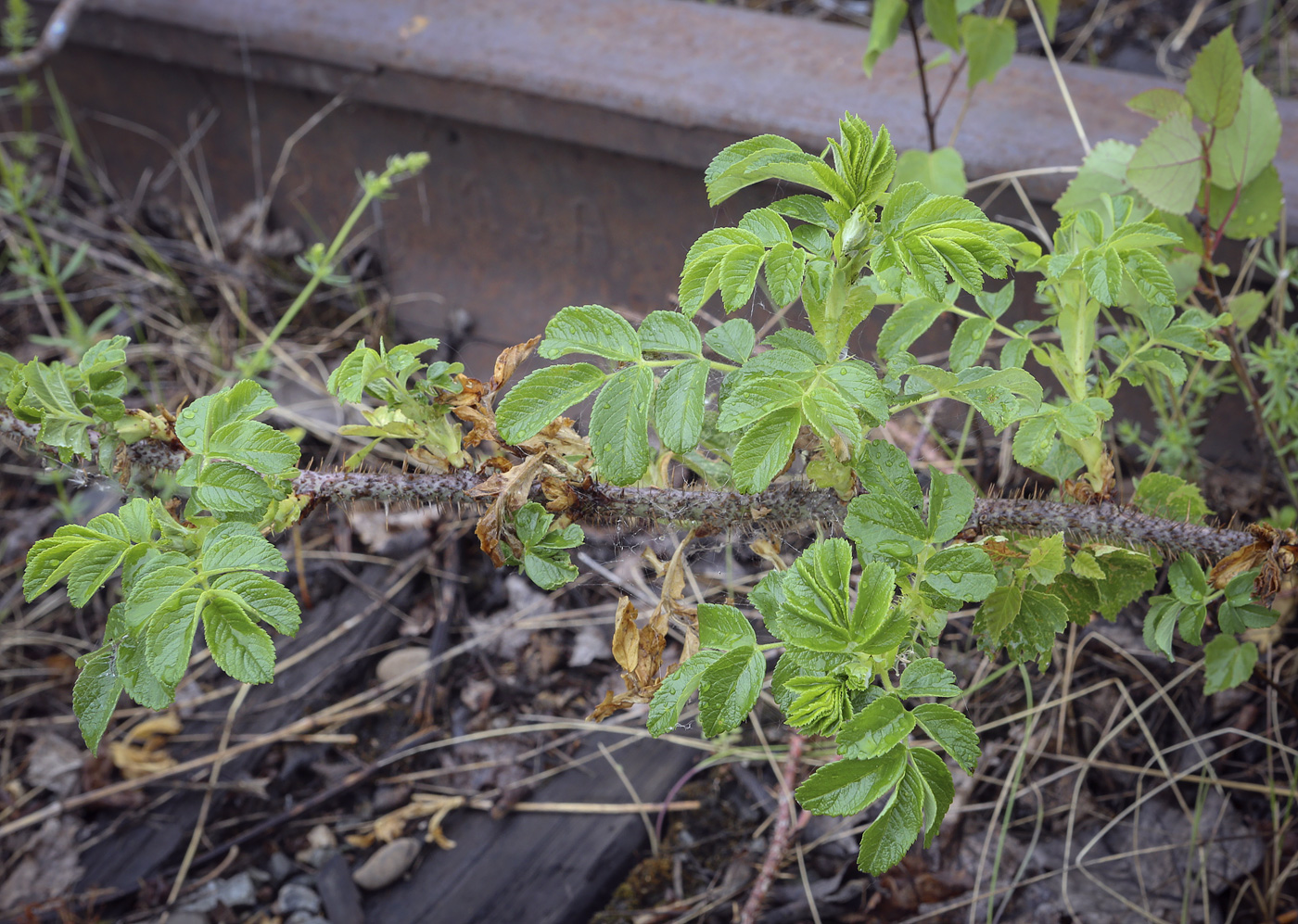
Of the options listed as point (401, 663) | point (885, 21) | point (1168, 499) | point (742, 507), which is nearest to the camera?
point (742, 507)

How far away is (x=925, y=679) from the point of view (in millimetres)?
944

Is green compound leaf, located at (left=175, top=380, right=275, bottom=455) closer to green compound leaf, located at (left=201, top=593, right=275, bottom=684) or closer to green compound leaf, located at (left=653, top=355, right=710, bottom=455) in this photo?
green compound leaf, located at (left=201, top=593, right=275, bottom=684)

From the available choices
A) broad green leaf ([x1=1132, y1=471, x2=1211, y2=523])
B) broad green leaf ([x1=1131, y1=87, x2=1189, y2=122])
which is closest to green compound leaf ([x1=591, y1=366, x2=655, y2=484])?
broad green leaf ([x1=1132, y1=471, x2=1211, y2=523])

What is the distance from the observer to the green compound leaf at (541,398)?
979mm

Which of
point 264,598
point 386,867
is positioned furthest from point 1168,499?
A: point 386,867

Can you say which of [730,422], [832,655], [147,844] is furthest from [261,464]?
[147,844]

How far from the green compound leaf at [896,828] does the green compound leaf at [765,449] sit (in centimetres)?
33

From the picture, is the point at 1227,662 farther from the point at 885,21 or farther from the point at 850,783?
the point at 885,21

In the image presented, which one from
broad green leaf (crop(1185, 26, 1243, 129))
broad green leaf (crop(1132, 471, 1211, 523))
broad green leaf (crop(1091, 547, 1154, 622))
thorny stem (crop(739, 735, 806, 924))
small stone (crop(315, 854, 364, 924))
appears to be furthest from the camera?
small stone (crop(315, 854, 364, 924))

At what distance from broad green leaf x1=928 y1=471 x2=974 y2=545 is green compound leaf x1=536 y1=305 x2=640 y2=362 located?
37 cm

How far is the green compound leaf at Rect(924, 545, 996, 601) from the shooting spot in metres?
0.97

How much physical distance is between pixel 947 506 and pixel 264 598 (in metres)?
0.75

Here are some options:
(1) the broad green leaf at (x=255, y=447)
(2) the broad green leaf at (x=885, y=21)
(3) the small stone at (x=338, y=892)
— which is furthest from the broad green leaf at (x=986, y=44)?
(3) the small stone at (x=338, y=892)

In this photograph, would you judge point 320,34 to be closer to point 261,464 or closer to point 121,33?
point 121,33
